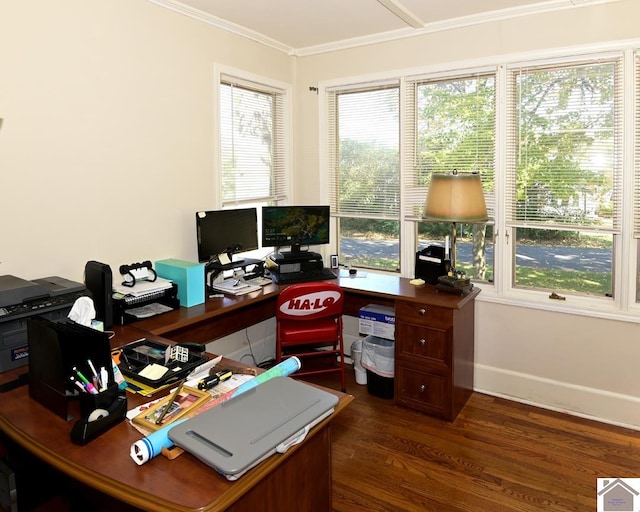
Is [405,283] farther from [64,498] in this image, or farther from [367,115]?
[64,498]

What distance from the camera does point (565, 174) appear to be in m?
3.30

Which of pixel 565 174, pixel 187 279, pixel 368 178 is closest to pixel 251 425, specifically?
pixel 187 279

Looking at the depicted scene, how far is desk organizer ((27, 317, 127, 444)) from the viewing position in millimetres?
1613

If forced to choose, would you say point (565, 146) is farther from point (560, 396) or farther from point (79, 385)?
point (79, 385)

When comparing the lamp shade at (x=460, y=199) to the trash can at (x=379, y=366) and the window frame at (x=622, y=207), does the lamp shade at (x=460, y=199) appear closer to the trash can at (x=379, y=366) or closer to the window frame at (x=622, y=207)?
the window frame at (x=622, y=207)

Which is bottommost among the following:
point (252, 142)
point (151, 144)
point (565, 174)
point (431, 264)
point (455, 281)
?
point (455, 281)

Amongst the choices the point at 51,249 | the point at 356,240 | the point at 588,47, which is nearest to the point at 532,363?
the point at 356,240

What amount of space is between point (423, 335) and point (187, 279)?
5.19 ft

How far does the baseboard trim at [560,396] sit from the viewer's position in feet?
10.5

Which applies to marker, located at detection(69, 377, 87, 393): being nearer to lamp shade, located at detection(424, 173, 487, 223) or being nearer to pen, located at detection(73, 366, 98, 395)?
pen, located at detection(73, 366, 98, 395)

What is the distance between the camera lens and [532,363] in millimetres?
3520

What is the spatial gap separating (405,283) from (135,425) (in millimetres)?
2454

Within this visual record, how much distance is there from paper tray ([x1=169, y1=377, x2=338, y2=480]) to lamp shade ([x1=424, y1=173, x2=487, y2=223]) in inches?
73.4

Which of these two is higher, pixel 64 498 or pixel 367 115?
pixel 367 115
